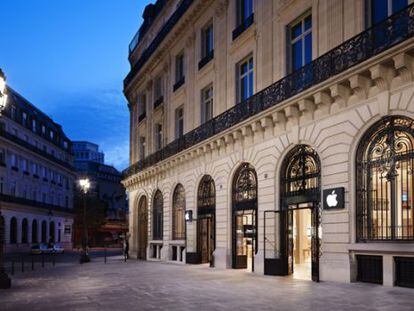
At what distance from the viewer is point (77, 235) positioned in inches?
3024

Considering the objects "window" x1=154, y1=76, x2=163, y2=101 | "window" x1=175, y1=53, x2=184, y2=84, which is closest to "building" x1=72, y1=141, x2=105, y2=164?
"window" x1=154, y1=76, x2=163, y2=101

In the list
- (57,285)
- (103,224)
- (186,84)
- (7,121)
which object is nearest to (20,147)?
(7,121)

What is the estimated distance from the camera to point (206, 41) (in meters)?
25.2

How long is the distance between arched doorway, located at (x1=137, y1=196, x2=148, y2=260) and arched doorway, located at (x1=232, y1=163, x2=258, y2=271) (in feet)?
42.6

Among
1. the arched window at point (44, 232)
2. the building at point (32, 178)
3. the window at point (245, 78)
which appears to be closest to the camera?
the window at point (245, 78)

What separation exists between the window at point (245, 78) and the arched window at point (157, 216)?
34.0 ft

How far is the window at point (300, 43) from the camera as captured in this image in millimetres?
16781

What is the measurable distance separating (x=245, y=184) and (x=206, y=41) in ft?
28.0

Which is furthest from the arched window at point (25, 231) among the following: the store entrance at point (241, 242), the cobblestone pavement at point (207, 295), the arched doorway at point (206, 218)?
the cobblestone pavement at point (207, 295)

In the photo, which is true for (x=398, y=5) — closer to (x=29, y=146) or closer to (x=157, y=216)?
(x=157, y=216)

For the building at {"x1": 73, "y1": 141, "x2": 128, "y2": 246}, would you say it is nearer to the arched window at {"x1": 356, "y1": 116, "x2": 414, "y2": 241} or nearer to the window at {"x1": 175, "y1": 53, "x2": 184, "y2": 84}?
the window at {"x1": 175, "y1": 53, "x2": 184, "y2": 84}

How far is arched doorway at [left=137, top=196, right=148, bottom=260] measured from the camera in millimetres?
32906

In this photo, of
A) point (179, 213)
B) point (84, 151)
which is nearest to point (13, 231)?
point (179, 213)

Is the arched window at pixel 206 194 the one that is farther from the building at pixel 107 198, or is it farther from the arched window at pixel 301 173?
the building at pixel 107 198
